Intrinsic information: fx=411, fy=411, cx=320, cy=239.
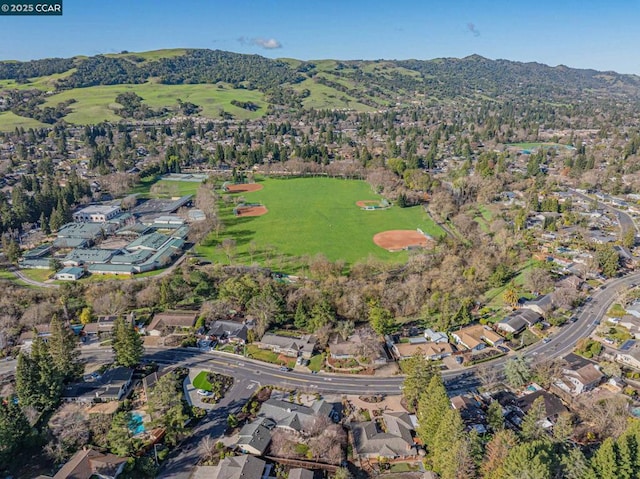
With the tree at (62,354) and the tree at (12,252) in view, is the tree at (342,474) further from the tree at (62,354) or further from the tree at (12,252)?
the tree at (12,252)

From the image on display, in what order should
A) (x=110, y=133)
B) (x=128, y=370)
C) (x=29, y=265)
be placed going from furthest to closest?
1. (x=110, y=133)
2. (x=29, y=265)
3. (x=128, y=370)

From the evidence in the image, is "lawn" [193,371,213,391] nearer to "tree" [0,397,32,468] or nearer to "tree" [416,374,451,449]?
"tree" [0,397,32,468]

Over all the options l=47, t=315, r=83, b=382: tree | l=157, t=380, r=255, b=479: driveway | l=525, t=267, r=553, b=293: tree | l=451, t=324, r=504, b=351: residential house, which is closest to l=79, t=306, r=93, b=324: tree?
l=47, t=315, r=83, b=382: tree

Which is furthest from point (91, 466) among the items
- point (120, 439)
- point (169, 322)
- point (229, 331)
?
point (169, 322)

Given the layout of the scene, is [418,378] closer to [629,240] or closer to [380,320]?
[380,320]

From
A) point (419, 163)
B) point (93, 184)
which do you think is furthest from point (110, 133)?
point (419, 163)

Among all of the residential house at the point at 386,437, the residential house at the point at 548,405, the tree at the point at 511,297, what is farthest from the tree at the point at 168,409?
the tree at the point at 511,297

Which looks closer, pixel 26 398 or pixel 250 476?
pixel 250 476

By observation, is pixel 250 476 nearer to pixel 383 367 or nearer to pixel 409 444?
pixel 409 444
